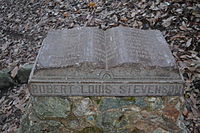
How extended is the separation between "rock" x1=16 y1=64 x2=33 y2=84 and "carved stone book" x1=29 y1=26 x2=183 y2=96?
1.48 metres

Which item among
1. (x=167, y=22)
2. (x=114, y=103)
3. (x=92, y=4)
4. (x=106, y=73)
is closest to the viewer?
(x=106, y=73)

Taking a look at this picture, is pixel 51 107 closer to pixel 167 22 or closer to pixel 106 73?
pixel 106 73

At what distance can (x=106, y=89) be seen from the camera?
226cm

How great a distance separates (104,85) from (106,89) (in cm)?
5

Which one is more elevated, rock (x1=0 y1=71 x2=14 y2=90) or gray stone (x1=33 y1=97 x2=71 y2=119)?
gray stone (x1=33 y1=97 x2=71 y2=119)

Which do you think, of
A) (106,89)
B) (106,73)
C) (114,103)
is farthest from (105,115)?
(106,73)

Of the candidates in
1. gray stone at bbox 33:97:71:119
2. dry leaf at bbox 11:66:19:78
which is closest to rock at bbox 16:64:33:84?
dry leaf at bbox 11:66:19:78

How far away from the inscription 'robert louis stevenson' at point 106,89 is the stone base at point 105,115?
7 centimetres

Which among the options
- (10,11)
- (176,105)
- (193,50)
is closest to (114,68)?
(176,105)

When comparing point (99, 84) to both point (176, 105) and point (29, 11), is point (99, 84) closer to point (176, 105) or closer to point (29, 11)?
point (176, 105)

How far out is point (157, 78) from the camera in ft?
7.22

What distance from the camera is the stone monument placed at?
221 centimetres

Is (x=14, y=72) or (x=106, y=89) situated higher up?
(x=106, y=89)

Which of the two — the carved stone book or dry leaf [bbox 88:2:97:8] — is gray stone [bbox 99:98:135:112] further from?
dry leaf [bbox 88:2:97:8]
